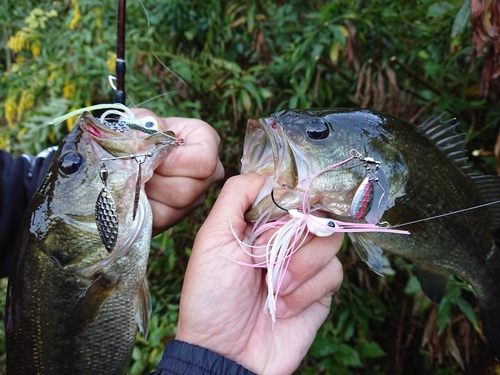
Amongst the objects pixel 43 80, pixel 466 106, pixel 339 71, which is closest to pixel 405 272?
pixel 466 106

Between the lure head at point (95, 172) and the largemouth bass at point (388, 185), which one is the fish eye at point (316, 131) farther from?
the lure head at point (95, 172)

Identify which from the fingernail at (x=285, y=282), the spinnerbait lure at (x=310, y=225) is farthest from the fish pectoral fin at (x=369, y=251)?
the fingernail at (x=285, y=282)

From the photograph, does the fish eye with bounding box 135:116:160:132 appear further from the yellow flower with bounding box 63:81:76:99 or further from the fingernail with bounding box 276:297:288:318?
the yellow flower with bounding box 63:81:76:99

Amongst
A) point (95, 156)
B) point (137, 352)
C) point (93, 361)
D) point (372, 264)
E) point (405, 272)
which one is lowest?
point (137, 352)

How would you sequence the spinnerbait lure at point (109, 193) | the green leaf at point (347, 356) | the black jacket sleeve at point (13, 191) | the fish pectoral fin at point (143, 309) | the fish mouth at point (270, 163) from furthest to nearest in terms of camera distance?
1. the green leaf at point (347, 356)
2. the black jacket sleeve at point (13, 191)
3. the fish pectoral fin at point (143, 309)
4. the spinnerbait lure at point (109, 193)
5. the fish mouth at point (270, 163)

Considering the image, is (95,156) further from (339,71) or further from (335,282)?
(339,71)

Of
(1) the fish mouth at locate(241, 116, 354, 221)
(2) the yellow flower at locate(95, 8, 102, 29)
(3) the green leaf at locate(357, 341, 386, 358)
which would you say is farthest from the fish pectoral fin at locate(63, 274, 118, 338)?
(2) the yellow flower at locate(95, 8, 102, 29)
